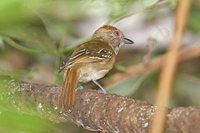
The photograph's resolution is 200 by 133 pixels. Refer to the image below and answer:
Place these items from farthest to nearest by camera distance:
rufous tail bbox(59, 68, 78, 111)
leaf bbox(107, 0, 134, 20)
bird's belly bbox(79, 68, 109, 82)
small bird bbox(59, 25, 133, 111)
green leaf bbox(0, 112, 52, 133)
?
bird's belly bbox(79, 68, 109, 82), leaf bbox(107, 0, 134, 20), small bird bbox(59, 25, 133, 111), rufous tail bbox(59, 68, 78, 111), green leaf bbox(0, 112, 52, 133)

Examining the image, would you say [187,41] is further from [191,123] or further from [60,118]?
[191,123]

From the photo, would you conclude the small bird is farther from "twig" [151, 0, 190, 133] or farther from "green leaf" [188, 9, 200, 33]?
"twig" [151, 0, 190, 133]

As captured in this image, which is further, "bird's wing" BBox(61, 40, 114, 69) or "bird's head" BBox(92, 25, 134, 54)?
"bird's head" BBox(92, 25, 134, 54)

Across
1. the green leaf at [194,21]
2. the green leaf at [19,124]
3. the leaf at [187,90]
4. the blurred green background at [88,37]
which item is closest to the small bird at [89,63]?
the blurred green background at [88,37]

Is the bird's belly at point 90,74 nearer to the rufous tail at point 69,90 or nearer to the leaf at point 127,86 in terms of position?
the rufous tail at point 69,90

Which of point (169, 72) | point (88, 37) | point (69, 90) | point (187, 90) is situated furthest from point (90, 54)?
point (169, 72)

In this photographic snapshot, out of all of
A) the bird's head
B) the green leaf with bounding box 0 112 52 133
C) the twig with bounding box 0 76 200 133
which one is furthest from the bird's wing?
the green leaf with bounding box 0 112 52 133
